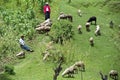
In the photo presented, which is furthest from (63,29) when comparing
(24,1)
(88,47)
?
(24,1)

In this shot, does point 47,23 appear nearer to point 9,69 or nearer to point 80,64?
point 80,64

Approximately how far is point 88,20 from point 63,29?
714 centimetres

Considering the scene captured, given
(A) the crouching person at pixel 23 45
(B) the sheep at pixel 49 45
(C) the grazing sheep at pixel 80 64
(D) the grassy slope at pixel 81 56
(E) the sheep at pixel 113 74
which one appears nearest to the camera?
(D) the grassy slope at pixel 81 56

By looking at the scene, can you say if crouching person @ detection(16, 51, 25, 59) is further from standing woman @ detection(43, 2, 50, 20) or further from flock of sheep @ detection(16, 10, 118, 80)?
standing woman @ detection(43, 2, 50, 20)

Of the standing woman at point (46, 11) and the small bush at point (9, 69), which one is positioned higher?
the standing woman at point (46, 11)

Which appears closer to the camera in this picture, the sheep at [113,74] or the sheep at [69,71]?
the sheep at [69,71]

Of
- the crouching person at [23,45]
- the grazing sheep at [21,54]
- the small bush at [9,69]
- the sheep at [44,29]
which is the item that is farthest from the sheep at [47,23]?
the small bush at [9,69]

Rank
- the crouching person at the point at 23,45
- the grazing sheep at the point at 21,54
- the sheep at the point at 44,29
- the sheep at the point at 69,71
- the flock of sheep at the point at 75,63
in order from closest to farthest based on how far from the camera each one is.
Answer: the sheep at the point at 69,71
the flock of sheep at the point at 75,63
the grazing sheep at the point at 21,54
the crouching person at the point at 23,45
the sheep at the point at 44,29

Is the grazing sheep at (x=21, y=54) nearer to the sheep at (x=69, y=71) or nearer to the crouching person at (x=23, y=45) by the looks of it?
the crouching person at (x=23, y=45)

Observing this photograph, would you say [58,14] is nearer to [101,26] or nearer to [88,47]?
[101,26]

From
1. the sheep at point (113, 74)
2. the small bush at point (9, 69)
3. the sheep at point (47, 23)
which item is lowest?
the sheep at point (113, 74)

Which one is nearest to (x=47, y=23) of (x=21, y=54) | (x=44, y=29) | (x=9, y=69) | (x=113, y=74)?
(x=44, y=29)

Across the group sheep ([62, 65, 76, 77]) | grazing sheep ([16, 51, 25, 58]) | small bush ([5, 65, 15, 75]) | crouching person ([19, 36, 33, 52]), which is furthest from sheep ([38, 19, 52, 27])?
small bush ([5, 65, 15, 75])

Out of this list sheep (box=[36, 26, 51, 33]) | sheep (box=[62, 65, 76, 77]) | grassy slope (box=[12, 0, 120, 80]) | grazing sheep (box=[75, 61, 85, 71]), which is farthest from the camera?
sheep (box=[36, 26, 51, 33])
